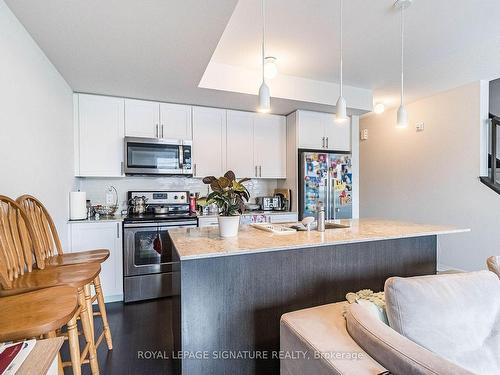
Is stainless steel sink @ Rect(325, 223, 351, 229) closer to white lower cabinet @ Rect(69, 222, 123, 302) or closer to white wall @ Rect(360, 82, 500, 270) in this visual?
white lower cabinet @ Rect(69, 222, 123, 302)

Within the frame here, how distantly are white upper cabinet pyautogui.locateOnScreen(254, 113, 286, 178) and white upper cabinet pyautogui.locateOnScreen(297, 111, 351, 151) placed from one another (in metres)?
0.35

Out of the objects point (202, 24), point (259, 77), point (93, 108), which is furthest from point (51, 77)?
point (259, 77)

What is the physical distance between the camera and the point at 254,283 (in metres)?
1.62

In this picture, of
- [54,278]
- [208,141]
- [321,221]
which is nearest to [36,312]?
[54,278]

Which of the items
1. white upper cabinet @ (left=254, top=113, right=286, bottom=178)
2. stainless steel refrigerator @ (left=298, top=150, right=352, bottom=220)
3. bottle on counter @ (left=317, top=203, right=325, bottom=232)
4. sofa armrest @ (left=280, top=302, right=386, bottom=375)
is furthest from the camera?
white upper cabinet @ (left=254, top=113, right=286, bottom=178)

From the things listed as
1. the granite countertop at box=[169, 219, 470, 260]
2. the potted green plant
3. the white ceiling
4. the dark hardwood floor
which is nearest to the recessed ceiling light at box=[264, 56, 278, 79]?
the white ceiling

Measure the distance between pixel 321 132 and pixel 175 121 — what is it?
199cm

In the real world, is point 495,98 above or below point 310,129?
above

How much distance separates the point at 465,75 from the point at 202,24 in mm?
3195

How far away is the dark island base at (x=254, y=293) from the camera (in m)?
1.47

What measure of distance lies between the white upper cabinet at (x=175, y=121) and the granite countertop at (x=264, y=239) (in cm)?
168

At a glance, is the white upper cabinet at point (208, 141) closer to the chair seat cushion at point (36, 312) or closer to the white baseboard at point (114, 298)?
the white baseboard at point (114, 298)

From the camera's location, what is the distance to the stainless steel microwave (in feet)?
10.2

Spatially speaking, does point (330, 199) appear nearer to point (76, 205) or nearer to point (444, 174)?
point (444, 174)
